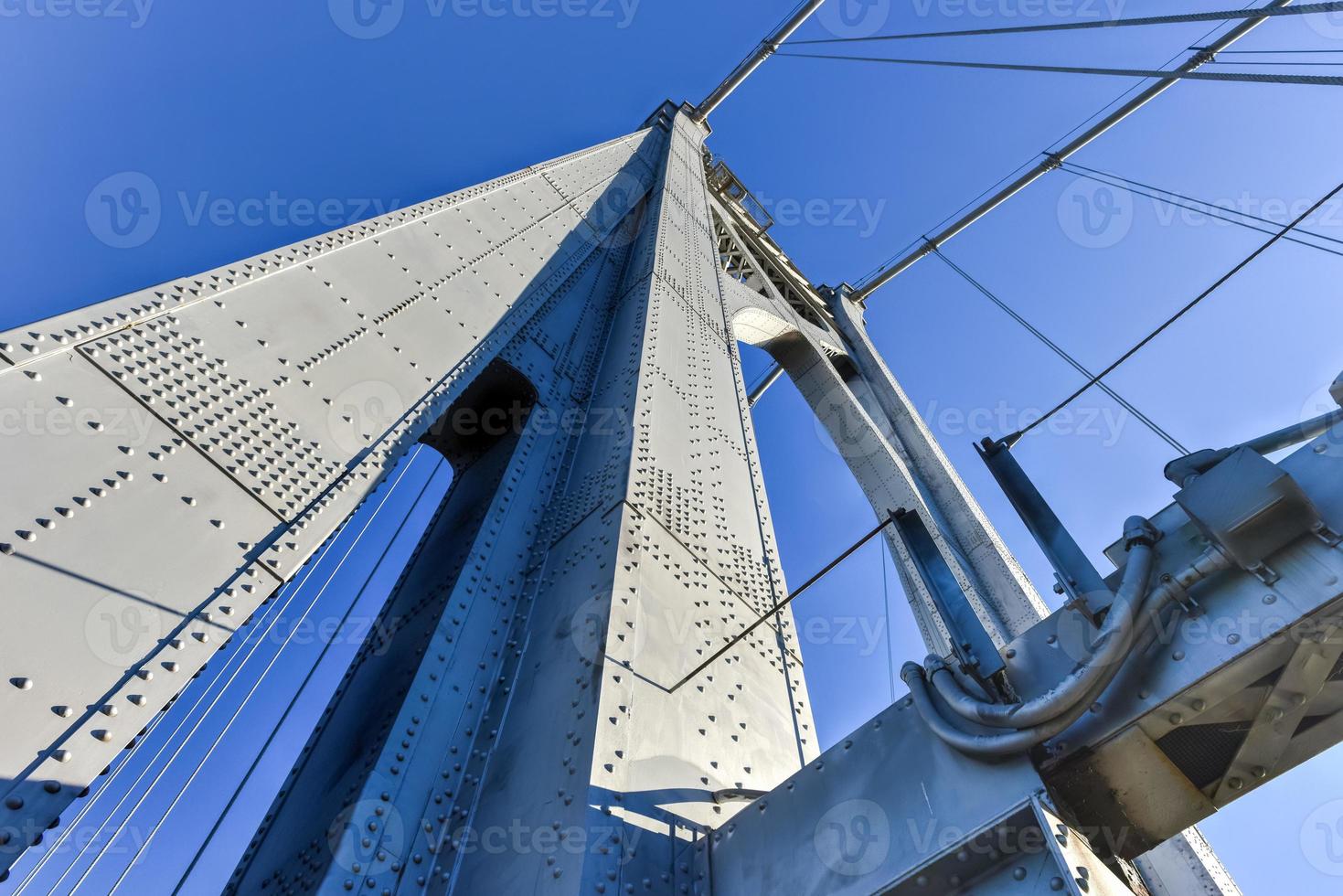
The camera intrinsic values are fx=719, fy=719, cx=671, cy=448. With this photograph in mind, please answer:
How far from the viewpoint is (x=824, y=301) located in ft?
64.4

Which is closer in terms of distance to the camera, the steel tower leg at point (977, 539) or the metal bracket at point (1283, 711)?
the metal bracket at point (1283, 711)

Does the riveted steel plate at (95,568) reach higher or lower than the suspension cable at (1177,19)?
lower

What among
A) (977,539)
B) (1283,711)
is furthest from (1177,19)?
(977,539)

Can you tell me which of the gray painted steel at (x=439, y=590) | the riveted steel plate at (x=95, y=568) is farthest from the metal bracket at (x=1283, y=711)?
the riveted steel plate at (x=95, y=568)

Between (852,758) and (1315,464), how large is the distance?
197 cm

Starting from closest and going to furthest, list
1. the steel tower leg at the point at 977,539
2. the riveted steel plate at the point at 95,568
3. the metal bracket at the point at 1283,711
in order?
1. the metal bracket at the point at 1283,711
2. the riveted steel plate at the point at 95,568
3. the steel tower leg at the point at 977,539

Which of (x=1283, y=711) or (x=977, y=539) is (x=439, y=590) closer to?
(x=1283, y=711)

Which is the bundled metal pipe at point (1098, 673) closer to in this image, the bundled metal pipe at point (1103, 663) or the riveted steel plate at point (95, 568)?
the bundled metal pipe at point (1103, 663)

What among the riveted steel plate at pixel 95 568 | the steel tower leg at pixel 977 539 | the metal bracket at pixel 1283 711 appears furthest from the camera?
the steel tower leg at pixel 977 539

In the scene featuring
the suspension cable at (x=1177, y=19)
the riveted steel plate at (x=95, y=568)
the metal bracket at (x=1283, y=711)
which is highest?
the suspension cable at (x=1177, y=19)

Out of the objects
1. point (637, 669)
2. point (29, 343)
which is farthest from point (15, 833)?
point (637, 669)

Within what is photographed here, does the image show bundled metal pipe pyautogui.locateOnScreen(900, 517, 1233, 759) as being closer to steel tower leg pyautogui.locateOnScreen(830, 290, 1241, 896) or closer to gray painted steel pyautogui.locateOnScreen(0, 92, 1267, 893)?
gray painted steel pyautogui.locateOnScreen(0, 92, 1267, 893)

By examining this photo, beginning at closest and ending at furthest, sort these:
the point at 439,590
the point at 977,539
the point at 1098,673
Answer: the point at 1098,673 < the point at 439,590 < the point at 977,539

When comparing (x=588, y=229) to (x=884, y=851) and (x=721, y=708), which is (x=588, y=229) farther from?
(x=884, y=851)
